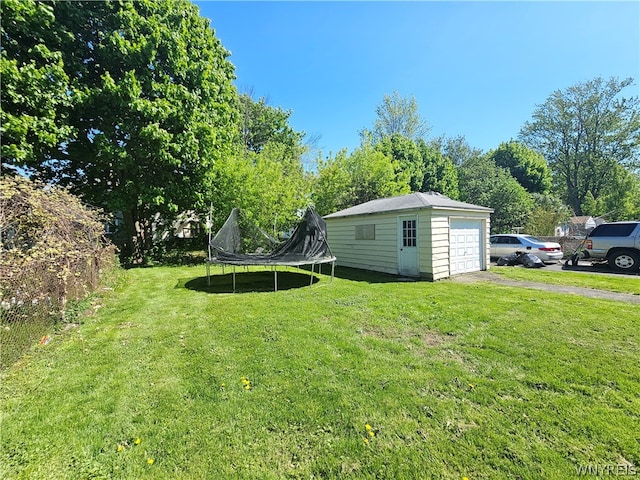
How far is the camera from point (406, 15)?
7820mm

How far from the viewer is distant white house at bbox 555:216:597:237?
22.7 metres

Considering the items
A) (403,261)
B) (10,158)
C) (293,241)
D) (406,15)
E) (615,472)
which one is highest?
(406,15)

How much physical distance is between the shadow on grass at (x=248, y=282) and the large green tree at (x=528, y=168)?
31.4 m

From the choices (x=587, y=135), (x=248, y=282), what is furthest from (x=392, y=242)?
(x=587, y=135)

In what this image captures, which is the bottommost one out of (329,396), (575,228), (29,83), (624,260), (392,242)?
(329,396)

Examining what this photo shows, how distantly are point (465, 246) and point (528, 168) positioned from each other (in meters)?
29.0

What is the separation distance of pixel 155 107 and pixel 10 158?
4.08 metres

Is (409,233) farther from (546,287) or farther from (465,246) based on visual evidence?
(546,287)

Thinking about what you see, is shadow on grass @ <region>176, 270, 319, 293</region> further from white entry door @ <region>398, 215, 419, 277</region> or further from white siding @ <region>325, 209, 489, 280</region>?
white entry door @ <region>398, 215, 419, 277</region>

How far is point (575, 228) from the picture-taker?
78.3ft

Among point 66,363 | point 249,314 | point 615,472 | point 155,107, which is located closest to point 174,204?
point 155,107

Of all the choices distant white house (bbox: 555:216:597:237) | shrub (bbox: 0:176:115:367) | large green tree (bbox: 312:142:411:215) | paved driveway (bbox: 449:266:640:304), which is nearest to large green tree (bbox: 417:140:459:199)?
large green tree (bbox: 312:142:411:215)

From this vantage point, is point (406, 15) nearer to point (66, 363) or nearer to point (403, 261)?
point (403, 261)

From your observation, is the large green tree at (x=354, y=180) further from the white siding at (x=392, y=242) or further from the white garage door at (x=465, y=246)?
the white garage door at (x=465, y=246)
